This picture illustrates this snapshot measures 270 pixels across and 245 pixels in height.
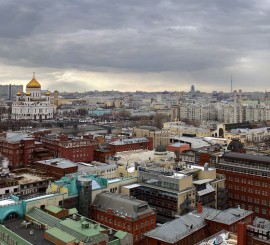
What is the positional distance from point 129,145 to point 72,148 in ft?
39.2

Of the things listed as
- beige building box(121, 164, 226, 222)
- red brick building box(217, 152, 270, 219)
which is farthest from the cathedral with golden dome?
beige building box(121, 164, 226, 222)

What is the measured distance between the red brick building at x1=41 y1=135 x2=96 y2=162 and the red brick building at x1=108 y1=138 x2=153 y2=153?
3963 millimetres

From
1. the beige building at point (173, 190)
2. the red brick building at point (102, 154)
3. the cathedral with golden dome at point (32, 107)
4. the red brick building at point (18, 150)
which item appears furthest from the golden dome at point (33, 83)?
the beige building at point (173, 190)

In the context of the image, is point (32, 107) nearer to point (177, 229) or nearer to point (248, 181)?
point (248, 181)

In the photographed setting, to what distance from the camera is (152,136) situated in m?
88.6

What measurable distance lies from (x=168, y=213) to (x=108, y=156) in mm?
27853

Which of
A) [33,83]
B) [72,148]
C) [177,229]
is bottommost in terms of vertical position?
[177,229]

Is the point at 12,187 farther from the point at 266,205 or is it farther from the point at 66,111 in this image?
the point at 66,111

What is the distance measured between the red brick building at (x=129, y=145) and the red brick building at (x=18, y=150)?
1396 cm

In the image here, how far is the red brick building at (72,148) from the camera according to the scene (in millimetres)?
61625

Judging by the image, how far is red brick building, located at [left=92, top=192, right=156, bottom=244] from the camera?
3291 cm

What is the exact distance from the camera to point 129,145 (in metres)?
70.2

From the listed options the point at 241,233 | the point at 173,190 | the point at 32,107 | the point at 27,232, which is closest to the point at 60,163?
the point at 173,190

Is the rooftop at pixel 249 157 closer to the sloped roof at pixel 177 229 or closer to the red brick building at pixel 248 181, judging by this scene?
Result: the red brick building at pixel 248 181
